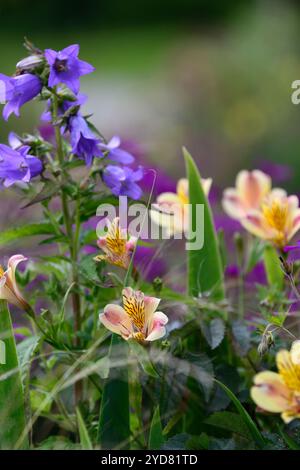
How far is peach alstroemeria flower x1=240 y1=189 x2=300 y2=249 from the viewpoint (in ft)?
3.09

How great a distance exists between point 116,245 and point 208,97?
309 cm

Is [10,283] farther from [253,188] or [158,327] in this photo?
[253,188]

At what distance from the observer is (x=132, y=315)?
2.51 ft

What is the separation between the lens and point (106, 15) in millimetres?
7707

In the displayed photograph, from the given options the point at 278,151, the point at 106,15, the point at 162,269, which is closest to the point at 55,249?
the point at 162,269

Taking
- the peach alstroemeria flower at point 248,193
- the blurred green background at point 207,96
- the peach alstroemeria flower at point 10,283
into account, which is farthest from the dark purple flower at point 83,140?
the blurred green background at point 207,96

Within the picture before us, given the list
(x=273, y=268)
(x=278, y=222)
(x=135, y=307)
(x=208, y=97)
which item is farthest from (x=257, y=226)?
(x=208, y=97)

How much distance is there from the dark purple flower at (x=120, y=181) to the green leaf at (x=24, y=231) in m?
0.08

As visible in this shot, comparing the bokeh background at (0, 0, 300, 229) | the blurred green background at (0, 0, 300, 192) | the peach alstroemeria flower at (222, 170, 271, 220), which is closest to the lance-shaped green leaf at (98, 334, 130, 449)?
the peach alstroemeria flower at (222, 170, 271, 220)

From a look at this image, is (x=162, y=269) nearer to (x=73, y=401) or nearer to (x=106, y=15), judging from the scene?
(x=73, y=401)

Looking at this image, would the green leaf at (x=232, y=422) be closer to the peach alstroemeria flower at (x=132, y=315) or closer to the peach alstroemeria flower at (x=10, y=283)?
the peach alstroemeria flower at (x=132, y=315)

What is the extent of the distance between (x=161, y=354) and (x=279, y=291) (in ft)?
0.90

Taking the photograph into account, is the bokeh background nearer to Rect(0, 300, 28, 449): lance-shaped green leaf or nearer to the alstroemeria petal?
Rect(0, 300, 28, 449): lance-shaped green leaf

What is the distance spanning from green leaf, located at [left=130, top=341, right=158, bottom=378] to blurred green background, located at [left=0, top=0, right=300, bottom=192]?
62.0 inches
